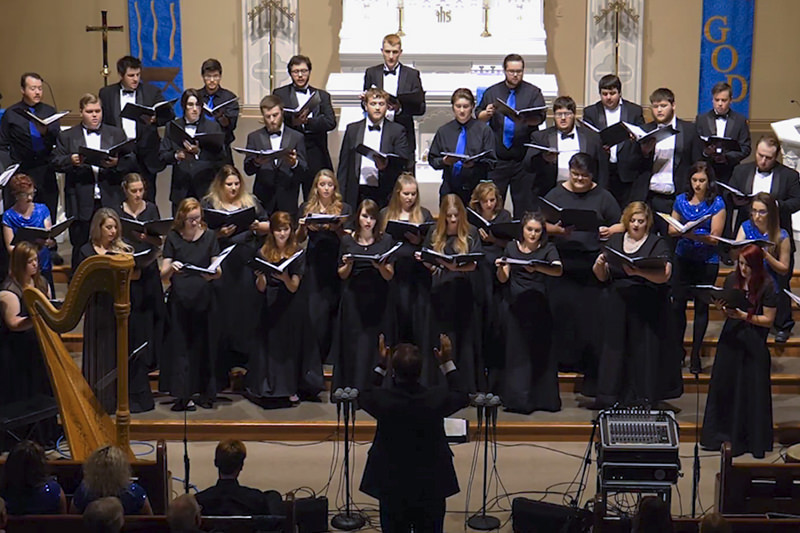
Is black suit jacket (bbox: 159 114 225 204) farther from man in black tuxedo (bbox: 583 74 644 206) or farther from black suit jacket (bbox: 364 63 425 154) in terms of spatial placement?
man in black tuxedo (bbox: 583 74 644 206)

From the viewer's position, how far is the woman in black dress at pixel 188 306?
8227 mm

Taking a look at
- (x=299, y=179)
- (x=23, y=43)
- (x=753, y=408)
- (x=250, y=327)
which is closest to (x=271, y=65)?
(x=23, y=43)

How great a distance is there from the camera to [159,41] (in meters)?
12.6

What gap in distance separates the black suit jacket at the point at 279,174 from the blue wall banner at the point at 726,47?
4.97 metres

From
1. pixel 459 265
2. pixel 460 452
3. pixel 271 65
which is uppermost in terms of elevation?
pixel 271 65

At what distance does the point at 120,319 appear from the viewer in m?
6.34

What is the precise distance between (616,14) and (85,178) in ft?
18.6

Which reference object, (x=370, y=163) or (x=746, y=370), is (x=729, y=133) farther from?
(x=370, y=163)

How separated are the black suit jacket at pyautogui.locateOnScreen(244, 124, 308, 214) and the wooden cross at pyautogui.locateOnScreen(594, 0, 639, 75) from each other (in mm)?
4384

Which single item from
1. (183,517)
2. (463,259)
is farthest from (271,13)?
(183,517)

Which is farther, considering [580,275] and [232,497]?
[580,275]

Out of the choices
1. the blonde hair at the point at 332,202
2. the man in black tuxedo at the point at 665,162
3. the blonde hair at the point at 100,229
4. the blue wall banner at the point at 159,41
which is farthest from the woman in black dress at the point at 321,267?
the blue wall banner at the point at 159,41

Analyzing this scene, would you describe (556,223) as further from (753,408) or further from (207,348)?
(207,348)

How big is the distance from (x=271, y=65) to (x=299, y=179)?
3.64 metres
